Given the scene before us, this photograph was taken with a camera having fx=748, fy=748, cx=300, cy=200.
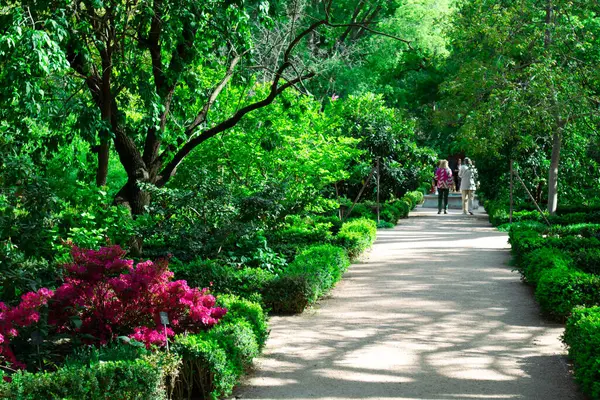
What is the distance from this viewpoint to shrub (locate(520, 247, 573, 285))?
9594mm

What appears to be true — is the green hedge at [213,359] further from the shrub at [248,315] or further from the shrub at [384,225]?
the shrub at [384,225]

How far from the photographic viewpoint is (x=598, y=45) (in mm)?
19109

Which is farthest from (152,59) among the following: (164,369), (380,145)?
(380,145)

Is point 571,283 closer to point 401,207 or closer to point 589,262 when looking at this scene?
point 589,262

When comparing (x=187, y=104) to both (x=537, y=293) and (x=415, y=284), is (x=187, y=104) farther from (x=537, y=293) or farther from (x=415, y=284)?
(x=537, y=293)

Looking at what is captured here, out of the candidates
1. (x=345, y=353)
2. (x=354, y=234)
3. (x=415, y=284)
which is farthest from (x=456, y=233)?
(x=345, y=353)

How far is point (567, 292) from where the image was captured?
8.17 metres

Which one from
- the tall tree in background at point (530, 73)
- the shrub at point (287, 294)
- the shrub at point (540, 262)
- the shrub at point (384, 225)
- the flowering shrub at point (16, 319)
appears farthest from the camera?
the shrub at point (384, 225)

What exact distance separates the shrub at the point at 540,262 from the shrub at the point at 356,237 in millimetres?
2966

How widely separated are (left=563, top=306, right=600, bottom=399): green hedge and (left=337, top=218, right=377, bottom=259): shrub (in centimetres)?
640

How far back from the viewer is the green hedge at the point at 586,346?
5.37 metres

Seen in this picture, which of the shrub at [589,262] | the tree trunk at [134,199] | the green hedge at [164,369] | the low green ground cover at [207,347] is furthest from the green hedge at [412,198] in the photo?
the green hedge at [164,369]

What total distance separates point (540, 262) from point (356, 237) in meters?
3.76

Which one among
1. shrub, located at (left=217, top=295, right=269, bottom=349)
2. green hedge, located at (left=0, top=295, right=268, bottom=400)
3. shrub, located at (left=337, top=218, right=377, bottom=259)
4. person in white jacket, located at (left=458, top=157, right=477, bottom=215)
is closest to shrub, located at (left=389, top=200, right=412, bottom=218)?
person in white jacket, located at (left=458, top=157, right=477, bottom=215)
